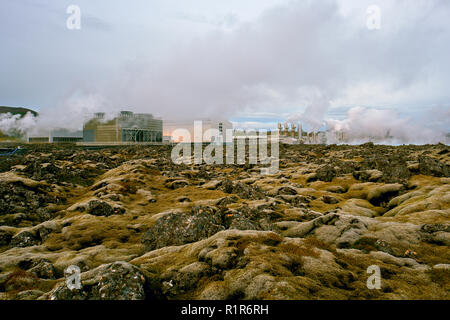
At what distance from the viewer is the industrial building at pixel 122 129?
145000 millimetres

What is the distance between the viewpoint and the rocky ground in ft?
27.0

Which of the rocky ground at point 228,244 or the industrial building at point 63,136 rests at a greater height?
the industrial building at point 63,136

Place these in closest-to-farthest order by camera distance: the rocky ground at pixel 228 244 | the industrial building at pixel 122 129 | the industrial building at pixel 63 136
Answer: the rocky ground at pixel 228 244 < the industrial building at pixel 122 129 < the industrial building at pixel 63 136

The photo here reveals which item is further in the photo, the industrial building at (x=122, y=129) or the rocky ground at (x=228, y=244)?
the industrial building at (x=122, y=129)

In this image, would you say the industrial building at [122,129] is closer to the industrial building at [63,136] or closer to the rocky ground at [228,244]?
the industrial building at [63,136]

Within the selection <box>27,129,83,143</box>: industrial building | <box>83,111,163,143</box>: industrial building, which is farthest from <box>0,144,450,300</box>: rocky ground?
<box>27,129,83,143</box>: industrial building

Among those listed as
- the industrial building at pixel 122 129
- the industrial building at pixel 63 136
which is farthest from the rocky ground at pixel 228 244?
the industrial building at pixel 63 136

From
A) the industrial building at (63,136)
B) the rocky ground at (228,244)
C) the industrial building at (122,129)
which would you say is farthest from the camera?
the industrial building at (63,136)

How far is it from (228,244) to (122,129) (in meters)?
147

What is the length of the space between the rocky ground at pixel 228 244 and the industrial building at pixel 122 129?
398 ft

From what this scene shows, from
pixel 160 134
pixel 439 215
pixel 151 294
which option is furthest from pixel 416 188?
pixel 160 134

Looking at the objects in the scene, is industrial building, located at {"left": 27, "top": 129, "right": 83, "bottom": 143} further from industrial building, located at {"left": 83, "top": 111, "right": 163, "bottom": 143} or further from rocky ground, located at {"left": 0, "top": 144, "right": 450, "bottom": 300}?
rocky ground, located at {"left": 0, "top": 144, "right": 450, "bottom": 300}

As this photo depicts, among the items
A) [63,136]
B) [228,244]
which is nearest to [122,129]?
[63,136]

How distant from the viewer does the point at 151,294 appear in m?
8.11
